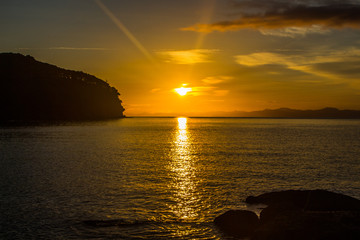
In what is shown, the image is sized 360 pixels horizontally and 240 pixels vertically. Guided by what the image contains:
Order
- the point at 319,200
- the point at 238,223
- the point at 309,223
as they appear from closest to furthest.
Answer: the point at 309,223 → the point at 238,223 → the point at 319,200

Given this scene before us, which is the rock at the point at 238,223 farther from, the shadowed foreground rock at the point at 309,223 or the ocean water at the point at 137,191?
the ocean water at the point at 137,191

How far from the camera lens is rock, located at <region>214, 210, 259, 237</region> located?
1802cm

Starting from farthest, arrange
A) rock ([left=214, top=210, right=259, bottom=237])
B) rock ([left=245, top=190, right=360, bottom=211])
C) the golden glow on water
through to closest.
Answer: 1. the golden glow on water
2. rock ([left=245, top=190, right=360, bottom=211])
3. rock ([left=214, top=210, right=259, bottom=237])

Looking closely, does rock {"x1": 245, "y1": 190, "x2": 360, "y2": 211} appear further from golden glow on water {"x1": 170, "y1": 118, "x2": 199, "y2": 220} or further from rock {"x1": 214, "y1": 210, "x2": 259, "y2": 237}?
golden glow on water {"x1": 170, "y1": 118, "x2": 199, "y2": 220}

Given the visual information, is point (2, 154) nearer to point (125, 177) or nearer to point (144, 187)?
point (125, 177)

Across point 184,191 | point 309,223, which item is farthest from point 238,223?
point 184,191

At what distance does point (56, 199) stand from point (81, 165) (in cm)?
2024

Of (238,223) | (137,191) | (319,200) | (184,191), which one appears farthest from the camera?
(184,191)

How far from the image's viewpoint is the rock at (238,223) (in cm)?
1802

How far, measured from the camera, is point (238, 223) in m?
18.7

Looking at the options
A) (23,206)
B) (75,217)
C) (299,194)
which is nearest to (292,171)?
(299,194)

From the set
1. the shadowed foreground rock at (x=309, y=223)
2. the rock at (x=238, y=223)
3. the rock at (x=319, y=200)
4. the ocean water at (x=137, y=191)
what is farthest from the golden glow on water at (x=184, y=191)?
the rock at (x=319, y=200)

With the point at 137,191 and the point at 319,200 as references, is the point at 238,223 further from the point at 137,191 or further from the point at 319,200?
the point at 137,191

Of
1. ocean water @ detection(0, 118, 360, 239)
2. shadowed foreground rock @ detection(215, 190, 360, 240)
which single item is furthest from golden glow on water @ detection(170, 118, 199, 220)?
shadowed foreground rock @ detection(215, 190, 360, 240)
